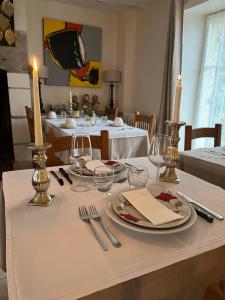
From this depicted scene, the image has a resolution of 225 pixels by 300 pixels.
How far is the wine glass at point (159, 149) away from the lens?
105 centimetres

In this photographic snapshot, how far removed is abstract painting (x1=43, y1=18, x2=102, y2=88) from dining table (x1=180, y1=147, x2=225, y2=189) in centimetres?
314

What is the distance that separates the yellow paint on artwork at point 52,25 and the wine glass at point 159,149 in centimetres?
358

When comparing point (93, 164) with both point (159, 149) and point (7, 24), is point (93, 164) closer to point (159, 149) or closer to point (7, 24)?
point (159, 149)

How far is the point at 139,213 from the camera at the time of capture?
715 mm

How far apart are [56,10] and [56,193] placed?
3927mm

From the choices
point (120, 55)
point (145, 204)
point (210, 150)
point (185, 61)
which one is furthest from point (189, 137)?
point (120, 55)

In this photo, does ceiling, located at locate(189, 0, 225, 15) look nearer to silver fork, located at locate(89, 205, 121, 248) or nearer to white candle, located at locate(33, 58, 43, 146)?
white candle, located at locate(33, 58, 43, 146)

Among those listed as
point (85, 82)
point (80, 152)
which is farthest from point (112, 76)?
point (80, 152)

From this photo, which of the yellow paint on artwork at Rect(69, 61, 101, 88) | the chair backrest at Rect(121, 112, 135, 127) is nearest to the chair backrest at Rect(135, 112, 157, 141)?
the chair backrest at Rect(121, 112, 135, 127)

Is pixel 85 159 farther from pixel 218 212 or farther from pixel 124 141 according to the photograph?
pixel 124 141

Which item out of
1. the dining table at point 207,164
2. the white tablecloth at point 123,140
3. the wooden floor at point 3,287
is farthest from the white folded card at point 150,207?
the white tablecloth at point 123,140

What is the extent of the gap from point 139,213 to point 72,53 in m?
3.87

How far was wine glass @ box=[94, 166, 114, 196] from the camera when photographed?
88cm

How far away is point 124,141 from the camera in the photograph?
2.26 metres
